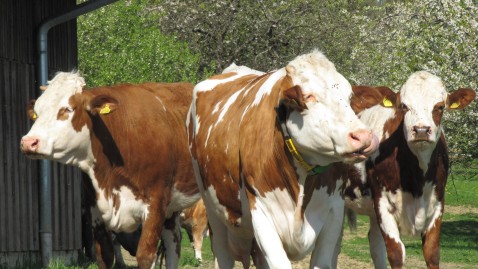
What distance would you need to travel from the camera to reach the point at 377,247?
12.5m

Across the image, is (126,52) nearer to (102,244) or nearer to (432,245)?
(102,244)

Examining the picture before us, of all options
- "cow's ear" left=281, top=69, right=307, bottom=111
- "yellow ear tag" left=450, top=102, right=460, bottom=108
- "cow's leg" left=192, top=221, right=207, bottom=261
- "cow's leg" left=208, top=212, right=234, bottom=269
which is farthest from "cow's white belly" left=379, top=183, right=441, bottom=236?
"cow's leg" left=192, top=221, right=207, bottom=261

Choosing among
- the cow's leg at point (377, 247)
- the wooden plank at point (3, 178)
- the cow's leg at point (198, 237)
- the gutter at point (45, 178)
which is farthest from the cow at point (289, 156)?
the cow's leg at point (198, 237)

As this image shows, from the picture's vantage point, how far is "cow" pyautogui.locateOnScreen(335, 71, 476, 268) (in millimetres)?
11039

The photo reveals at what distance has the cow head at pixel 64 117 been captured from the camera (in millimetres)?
10883

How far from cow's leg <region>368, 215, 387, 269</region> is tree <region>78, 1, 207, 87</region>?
1799cm

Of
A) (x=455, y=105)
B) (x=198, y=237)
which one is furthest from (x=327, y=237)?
(x=198, y=237)

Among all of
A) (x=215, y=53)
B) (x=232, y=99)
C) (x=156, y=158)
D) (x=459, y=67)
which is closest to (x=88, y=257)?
(x=156, y=158)

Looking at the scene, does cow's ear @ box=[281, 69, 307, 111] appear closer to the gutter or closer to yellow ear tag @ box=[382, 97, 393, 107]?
yellow ear tag @ box=[382, 97, 393, 107]

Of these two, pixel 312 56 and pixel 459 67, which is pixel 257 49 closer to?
pixel 459 67

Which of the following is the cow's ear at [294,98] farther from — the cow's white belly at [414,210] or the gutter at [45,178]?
the gutter at [45,178]

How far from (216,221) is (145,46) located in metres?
21.7

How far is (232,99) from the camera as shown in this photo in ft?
31.2

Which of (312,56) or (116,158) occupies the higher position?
(312,56)
